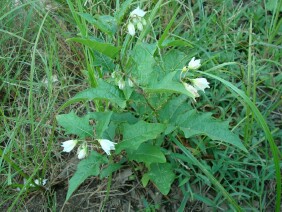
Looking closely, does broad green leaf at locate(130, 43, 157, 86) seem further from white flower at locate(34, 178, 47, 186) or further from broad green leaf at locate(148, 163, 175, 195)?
white flower at locate(34, 178, 47, 186)

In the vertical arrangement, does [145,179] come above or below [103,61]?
below

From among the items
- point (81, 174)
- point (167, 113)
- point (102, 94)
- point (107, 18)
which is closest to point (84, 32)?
point (107, 18)

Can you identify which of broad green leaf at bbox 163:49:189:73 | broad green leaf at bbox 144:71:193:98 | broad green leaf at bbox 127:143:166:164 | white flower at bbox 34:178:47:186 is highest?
broad green leaf at bbox 144:71:193:98

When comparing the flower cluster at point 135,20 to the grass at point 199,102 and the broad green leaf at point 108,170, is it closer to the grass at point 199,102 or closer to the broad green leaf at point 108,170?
the grass at point 199,102

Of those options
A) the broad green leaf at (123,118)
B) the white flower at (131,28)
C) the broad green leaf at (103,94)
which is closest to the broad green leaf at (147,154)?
the broad green leaf at (123,118)

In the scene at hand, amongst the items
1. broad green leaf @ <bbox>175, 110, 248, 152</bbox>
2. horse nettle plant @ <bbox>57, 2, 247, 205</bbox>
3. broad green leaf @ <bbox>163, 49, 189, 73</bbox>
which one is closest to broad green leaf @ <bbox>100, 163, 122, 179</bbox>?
horse nettle plant @ <bbox>57, 2, 247, 205</bbox>

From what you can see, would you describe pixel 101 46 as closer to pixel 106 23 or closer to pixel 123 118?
pixel 106 23

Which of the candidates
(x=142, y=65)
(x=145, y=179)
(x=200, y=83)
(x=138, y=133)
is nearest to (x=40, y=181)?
(x=145, y=179)
